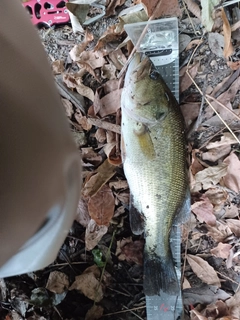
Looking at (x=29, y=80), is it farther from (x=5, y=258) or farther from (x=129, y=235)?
(x=129, y=235)

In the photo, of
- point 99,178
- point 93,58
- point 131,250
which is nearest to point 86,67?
point 93,58

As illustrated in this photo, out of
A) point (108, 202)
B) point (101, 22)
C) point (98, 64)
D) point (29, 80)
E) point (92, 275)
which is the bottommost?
point (92, 275)

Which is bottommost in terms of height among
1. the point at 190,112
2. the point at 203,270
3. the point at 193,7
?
the point at 203,270

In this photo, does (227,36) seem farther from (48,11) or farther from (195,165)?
(48,11)

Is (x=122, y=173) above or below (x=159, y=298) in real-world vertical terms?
above

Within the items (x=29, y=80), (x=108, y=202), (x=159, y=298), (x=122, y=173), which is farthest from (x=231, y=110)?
(x=29, y=80)
